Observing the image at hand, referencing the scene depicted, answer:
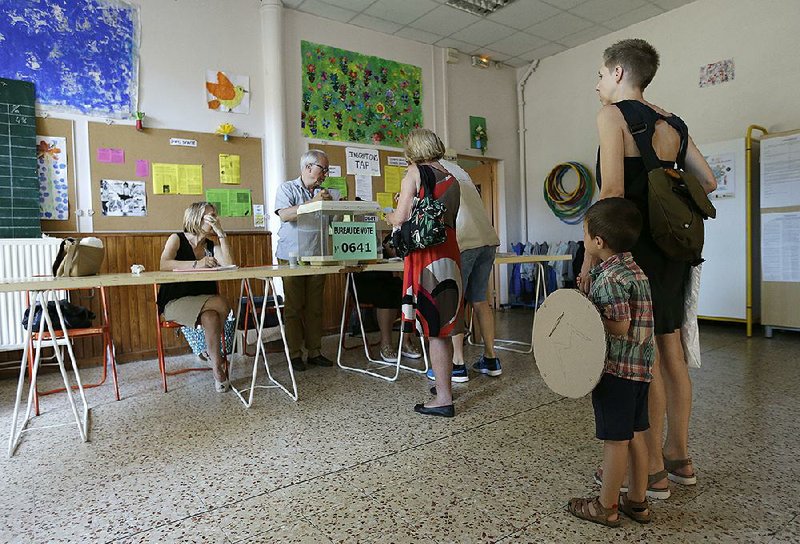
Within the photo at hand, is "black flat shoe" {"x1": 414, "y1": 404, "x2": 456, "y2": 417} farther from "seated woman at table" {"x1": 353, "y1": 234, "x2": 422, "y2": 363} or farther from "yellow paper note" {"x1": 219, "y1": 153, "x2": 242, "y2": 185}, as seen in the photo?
"yellow paper note" {"x1": 219, "y1": 153, "x2": 242, "y2": 185}

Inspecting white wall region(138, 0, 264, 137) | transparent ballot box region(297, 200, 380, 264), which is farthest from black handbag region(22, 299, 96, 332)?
white wall region(138, 0, 264, 137)

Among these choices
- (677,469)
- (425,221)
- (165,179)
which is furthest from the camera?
(165,179)

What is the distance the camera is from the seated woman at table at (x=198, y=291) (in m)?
2.74

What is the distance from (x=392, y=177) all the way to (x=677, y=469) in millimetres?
4230

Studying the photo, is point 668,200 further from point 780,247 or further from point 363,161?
point 363,161

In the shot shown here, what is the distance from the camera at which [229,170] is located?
4.30m

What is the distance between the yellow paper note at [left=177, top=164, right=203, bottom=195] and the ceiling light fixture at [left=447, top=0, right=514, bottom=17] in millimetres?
2876

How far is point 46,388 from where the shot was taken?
10.1ft

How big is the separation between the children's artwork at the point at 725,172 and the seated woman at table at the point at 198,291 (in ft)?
13.5

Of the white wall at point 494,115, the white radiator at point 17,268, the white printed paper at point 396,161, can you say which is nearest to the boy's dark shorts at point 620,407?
the white radiator at point 17,268

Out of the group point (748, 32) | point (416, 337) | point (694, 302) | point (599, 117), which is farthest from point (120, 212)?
point (748, 32)

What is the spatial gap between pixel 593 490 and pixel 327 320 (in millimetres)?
3561

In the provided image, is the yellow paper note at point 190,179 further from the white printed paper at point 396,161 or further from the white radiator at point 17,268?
the white printed paper at point 396,161

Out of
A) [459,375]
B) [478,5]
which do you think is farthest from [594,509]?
[478,5]
